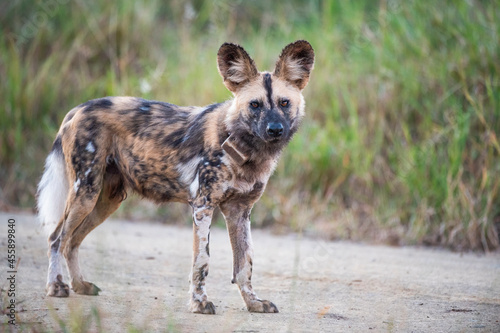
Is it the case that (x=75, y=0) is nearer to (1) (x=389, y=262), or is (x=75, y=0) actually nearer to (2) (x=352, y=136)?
(2) (x=352, y=136)

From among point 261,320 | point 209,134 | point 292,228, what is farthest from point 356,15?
point 261,320

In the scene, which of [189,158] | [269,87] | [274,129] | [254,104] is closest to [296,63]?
[269,87]

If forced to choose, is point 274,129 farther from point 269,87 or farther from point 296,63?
point 296,63

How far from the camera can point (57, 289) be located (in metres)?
3.44

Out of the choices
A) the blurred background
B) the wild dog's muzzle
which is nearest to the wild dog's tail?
the wild dog's muzzle

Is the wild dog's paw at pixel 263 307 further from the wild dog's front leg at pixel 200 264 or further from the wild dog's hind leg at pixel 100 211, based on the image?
the wild dog's hind leg at pixel 100 211

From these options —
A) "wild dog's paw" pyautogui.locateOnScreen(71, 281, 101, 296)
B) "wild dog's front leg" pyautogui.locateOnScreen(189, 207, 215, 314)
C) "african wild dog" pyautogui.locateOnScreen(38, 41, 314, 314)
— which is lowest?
"wild dog's paw" pyautogui.locateOnScreen(71, 281, 101, 296)

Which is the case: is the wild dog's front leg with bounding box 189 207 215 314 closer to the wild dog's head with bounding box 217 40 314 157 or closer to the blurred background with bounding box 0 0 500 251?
the wild dog's head with bounding box 217 40 314 157

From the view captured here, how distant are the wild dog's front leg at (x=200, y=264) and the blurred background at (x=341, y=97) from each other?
282 cm

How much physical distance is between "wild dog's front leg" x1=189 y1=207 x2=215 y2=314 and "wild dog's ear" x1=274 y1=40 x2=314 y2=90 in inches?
35.1

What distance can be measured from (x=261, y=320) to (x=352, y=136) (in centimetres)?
400

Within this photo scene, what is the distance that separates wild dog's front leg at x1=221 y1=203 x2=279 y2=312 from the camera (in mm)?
3402

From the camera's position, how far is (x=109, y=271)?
415cm

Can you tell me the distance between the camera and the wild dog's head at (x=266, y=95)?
11.3 ft
